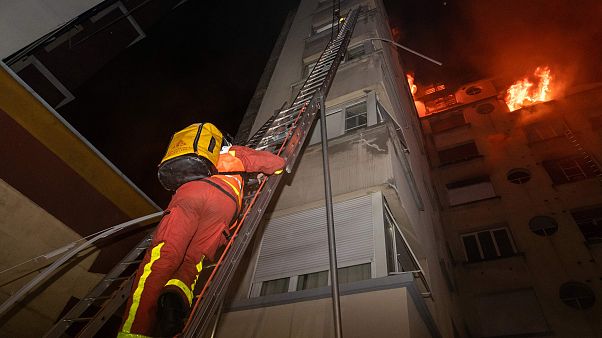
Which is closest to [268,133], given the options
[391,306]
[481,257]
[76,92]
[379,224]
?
[379,224]

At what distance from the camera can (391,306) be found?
405 centimetres

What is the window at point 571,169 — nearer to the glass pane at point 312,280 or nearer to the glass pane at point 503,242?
the glass pane at point 503,242

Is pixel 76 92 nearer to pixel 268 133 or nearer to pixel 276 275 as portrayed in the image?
pixel 268 133

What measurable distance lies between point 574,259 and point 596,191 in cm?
376

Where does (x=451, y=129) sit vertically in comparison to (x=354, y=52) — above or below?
above

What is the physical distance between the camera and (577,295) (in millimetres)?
12617

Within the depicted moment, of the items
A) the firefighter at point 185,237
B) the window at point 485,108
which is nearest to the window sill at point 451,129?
the window at point 485,108

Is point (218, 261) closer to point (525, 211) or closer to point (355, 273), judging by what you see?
point (355, 273)

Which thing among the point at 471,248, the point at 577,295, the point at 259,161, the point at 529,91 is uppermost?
the point at 529,91

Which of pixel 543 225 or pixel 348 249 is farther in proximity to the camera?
pixel 543 225

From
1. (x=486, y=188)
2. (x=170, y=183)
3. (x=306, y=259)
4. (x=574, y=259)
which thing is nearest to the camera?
(x=170, y=183)

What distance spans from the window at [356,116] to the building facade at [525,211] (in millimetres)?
10508

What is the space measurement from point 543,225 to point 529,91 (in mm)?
12519

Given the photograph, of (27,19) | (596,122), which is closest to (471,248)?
(596,122)
